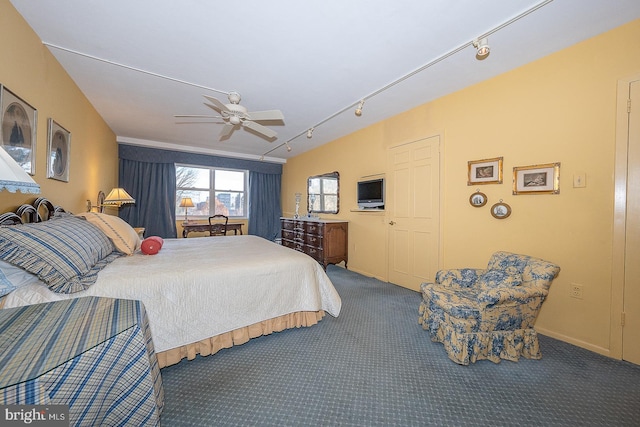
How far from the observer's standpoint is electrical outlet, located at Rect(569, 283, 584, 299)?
6.75 feet

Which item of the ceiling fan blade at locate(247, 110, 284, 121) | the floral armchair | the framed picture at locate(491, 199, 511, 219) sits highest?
the ceiling fan blade at locate(247, 110, 284, 121)

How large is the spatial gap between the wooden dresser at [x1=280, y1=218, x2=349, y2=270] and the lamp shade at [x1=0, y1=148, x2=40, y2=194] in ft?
11.6

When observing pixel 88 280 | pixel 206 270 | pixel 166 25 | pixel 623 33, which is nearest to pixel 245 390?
pixel 206 270

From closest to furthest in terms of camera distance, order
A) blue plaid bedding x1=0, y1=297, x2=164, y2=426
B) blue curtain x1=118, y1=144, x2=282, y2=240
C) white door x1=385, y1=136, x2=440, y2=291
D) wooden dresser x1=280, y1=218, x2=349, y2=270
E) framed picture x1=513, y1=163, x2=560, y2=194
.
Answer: blue plaid bedding x1=0, y1=297, x2=164, y2=426, framed picture x1=513, y1=163, x2=560, y2=194, white door x1=385, y1=136, x2=440, y2=291, wooden dresser x1=280, y1=218, x2=349, y2=270, blue curtain x1=118, y1=144, x2=282, y2=240

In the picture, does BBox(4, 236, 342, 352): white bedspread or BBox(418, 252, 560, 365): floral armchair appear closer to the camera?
BBox(4, 236, 342, 352): white bedspread

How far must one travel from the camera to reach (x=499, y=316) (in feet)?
5.90

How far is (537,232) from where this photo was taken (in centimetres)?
227

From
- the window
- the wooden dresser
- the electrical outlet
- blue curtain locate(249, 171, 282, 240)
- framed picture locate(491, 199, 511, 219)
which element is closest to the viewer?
the electrical outlet

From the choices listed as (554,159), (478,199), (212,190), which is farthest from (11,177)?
(212,190)

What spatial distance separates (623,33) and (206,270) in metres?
3.64

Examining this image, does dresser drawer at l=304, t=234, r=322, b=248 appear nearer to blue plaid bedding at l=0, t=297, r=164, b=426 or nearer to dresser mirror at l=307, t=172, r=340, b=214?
dresser mirror at l=307, t=172, r=340, b=214

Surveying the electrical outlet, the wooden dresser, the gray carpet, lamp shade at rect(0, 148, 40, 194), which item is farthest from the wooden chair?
the electrical outlet

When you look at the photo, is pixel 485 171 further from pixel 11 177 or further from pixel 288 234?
pixel 288 234

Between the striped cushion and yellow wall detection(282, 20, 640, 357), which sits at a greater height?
yellow wall detection(282, 20, 640, 357)
